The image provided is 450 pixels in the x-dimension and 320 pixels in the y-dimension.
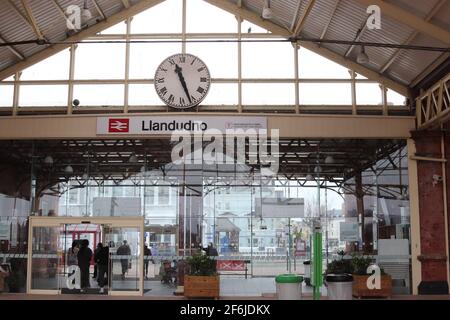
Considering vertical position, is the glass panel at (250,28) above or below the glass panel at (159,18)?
below

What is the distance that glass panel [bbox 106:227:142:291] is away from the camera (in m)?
15.6

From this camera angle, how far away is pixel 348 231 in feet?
52.1

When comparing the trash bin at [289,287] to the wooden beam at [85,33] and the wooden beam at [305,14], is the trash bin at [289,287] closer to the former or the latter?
the wooden beam at [305,14]

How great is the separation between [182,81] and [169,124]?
1.25 m

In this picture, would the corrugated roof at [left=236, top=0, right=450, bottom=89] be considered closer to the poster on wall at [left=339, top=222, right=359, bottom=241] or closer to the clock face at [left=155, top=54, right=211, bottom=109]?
the clock face at [left=155, top=54, right=211, bottom=109]

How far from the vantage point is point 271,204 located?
16.1m

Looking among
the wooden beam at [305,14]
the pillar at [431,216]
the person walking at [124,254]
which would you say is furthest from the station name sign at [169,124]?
the pillar at [431,216]

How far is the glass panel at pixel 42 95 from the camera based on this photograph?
16.3 meters

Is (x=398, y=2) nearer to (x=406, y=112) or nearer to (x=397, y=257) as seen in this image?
(x=406, y=112)

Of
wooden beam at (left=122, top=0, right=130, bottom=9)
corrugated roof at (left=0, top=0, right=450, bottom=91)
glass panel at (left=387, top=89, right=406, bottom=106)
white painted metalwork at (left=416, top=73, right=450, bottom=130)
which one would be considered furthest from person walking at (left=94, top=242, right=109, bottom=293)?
white painted metalwork at (left=416, top=73, right=450, bottom=130)

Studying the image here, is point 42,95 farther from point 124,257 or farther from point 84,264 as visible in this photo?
point 124,257

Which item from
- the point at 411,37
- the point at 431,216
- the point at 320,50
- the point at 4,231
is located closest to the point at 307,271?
the point at 431,216

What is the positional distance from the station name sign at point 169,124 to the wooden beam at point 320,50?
2.47 metres

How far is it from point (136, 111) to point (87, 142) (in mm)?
1580
